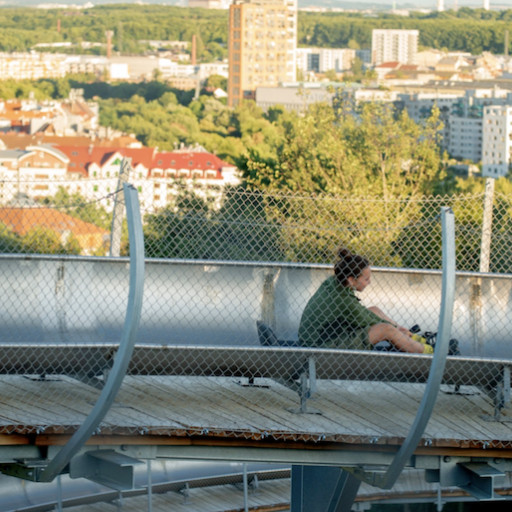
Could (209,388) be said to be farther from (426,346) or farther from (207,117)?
(207,117)

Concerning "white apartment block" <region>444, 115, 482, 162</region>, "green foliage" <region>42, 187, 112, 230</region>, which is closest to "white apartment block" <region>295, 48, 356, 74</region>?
"white apartment block" <region>444, 115, 482, 162</region>

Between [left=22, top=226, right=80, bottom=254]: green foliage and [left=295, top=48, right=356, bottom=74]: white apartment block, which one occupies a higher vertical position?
[left=295, top=48, right=356, bottom=74]: white apartment block

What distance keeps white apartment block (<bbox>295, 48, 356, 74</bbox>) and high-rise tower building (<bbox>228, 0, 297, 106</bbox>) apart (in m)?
39.4

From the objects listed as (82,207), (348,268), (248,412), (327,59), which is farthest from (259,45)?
(248,412)

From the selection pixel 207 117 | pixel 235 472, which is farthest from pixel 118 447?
pixel 207 117

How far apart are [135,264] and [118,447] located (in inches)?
31.1

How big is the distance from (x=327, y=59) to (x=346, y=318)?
536 feet

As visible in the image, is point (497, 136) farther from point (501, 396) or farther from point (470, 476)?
point (470, 476)

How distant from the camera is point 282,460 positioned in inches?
173

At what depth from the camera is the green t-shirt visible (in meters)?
4.70

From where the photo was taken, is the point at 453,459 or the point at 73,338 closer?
the point at 453,459

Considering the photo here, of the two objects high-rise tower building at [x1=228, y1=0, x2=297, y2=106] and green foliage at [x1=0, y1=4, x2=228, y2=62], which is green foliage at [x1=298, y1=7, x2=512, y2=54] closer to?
green foliage at [x1=0, y1=4, x2=228, y2=62]

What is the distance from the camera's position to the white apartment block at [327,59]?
541ft

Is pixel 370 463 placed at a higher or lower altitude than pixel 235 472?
higher
